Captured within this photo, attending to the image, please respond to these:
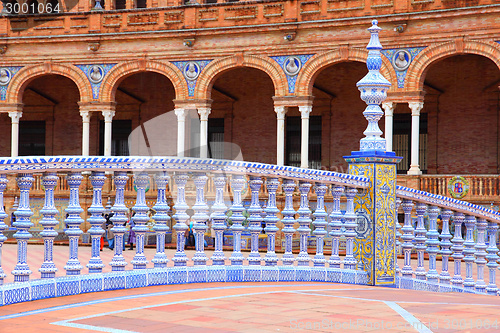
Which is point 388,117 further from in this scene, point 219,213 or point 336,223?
point 219,213

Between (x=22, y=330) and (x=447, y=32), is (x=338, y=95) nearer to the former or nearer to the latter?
(x=447, y=32)

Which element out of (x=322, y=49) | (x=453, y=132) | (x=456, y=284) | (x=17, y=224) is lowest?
(x=456, y=284)

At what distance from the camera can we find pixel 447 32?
1959 cm

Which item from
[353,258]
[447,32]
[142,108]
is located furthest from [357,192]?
[142,108]

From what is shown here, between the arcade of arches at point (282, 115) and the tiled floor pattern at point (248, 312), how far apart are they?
15.2 meters

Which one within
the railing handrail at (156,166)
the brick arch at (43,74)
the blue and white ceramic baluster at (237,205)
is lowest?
the blue and white ceramic baluster at (237,205)

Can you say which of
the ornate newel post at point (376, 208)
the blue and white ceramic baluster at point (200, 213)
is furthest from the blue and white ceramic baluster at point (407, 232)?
the blue and white ceramic baluster at point (200, 213)

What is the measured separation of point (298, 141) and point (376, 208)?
59.8ft

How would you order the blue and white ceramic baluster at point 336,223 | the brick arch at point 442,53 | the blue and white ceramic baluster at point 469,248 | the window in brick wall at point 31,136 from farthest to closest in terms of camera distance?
1. the window in brick wall at point 31,136
2. the brick arch at point 442,53
3. the blue and white ceramic baluster at point 469,248
4. the blue and white ceramic baluster at point 336,223

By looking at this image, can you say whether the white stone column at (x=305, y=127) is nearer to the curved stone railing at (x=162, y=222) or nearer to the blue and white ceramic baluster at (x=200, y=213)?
the curved stone railing at (x=162, y=222)

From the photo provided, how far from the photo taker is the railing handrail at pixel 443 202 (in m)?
7.30

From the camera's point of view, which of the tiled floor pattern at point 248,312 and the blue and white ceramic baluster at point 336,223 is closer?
the tiled floor pattern at point 248,312

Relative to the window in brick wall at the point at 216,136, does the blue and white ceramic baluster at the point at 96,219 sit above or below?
below

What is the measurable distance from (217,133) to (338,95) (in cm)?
421
